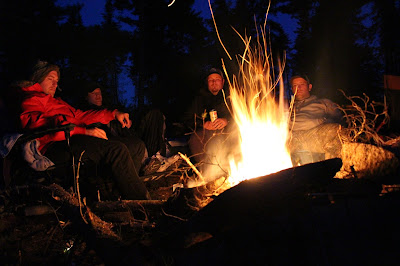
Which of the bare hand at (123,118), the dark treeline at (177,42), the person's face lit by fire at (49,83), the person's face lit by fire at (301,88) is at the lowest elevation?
the bare hand at (123,118)

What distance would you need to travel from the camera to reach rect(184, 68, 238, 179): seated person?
4.52 metres

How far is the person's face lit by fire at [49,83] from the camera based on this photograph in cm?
340

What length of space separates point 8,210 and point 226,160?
301cm

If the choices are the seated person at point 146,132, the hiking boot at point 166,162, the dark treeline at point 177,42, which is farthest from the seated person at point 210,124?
the dark treeline at point 177,42

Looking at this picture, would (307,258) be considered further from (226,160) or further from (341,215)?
(226,160)

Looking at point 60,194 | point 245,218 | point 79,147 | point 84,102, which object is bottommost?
point 245,218

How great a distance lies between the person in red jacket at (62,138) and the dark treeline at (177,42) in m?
8.55

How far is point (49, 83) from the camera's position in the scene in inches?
135

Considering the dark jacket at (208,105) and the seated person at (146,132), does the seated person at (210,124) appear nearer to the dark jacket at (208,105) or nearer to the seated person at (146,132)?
the dark jacket at (208,105)

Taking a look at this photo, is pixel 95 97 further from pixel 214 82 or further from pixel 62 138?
pixel 214 82

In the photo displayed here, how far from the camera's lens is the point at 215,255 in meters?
1.88

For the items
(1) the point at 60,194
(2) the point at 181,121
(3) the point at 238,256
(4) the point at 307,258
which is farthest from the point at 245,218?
(2) the point at 181,121

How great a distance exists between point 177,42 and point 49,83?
466 inches

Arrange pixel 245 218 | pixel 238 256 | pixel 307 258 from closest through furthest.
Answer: pixel 307 258
pixel 238 256
pixel 245 218
